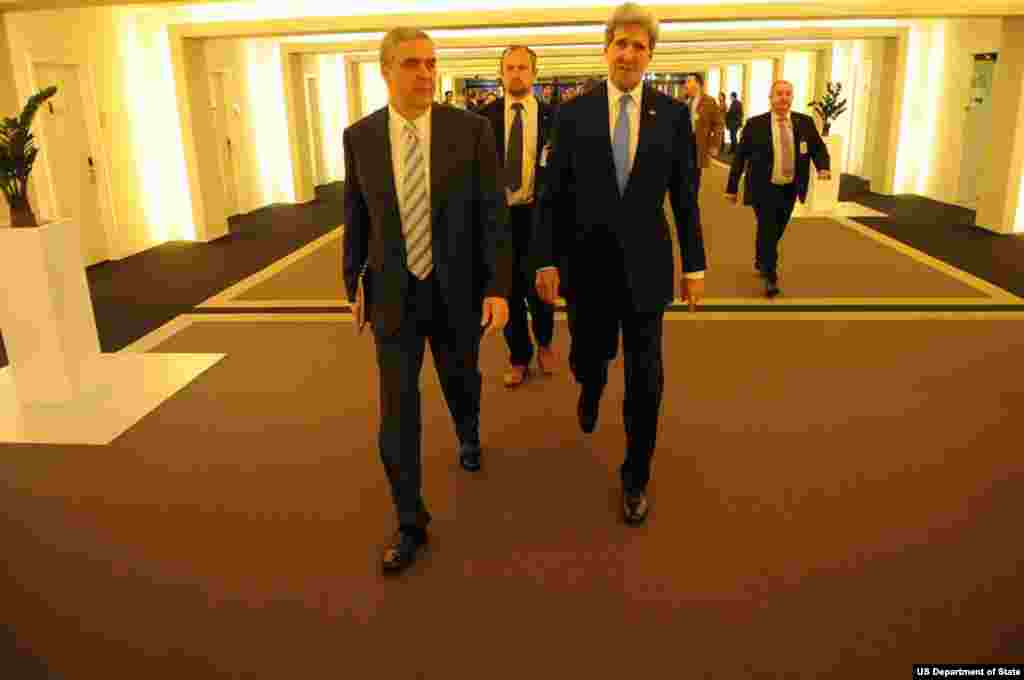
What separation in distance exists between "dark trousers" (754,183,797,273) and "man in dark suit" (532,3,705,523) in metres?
3.70

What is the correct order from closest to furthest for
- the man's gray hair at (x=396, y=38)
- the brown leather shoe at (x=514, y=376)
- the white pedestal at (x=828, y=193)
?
the man's gray hair at (x=396, y=38) → the brown leather shoe at (x=514, y=376) → the white pedestal at (x=828, y=193)

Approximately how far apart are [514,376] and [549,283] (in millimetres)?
1610

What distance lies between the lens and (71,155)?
7.98 m

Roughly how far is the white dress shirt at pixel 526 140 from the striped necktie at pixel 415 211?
1.50 metres

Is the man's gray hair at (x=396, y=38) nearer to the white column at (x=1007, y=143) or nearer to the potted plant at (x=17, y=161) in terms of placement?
the potted plant at (x=17, y=161)

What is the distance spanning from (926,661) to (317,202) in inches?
490

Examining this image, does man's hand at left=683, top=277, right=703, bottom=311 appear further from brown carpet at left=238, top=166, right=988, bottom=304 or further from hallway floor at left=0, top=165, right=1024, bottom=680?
brown carpet at left=238, top=166, right=988, bottom=304

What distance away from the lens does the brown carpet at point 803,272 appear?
6223mm

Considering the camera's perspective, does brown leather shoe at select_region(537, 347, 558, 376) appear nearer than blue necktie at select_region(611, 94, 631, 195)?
No

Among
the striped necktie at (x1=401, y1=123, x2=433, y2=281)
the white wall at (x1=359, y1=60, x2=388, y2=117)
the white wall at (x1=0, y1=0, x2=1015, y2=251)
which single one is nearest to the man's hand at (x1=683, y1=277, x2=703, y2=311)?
the striped necktie at (x1=401, y1=123, x2=433, y2=281)

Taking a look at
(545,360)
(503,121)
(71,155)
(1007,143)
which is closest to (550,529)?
(545,360)

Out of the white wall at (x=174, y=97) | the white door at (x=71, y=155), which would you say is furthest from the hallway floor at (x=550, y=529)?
the white wall at (x=174, y=97)

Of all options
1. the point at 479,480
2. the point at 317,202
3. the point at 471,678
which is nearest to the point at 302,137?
the point at 317,202

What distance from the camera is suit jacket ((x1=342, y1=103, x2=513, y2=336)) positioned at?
247 centimetres
